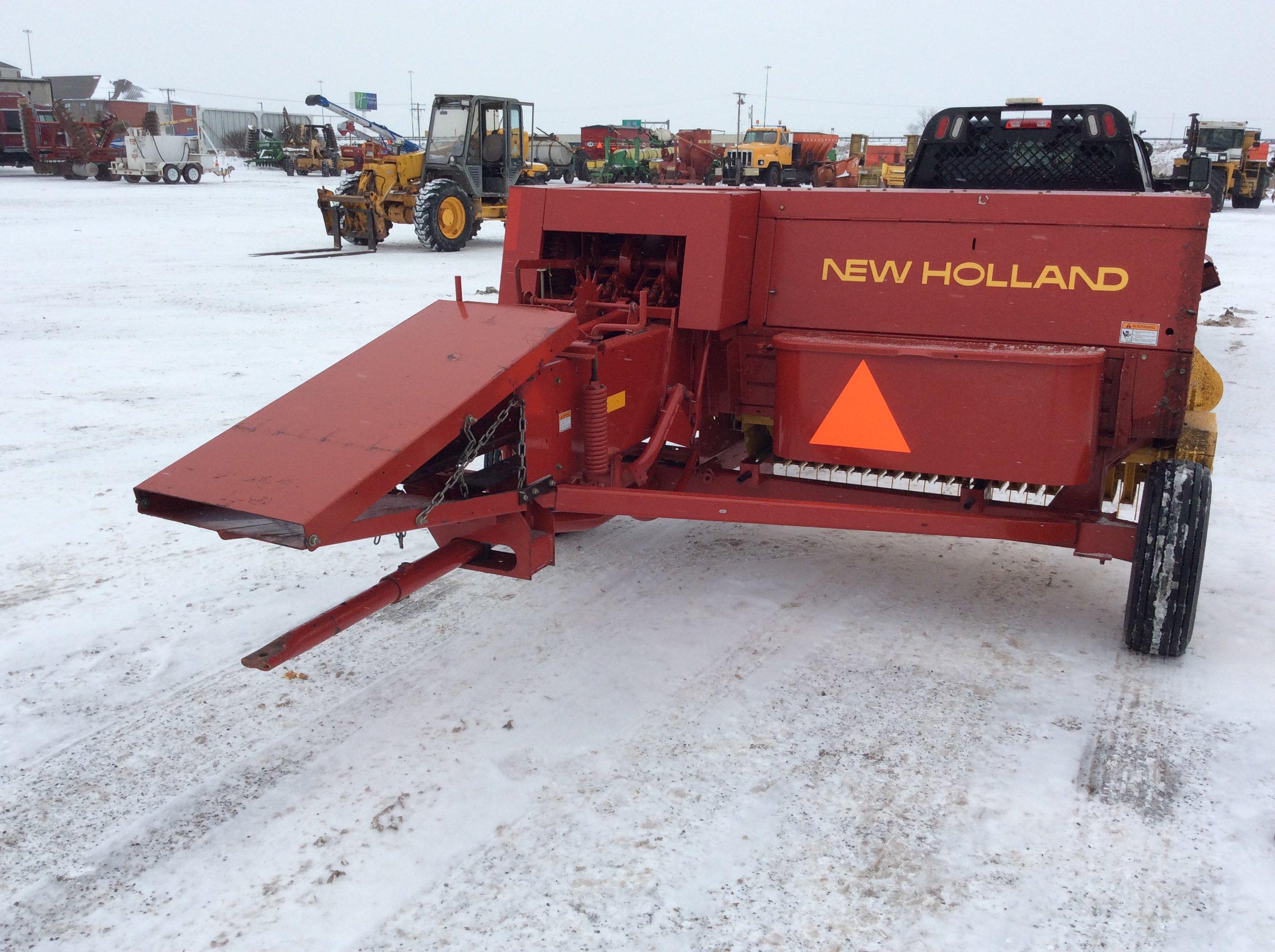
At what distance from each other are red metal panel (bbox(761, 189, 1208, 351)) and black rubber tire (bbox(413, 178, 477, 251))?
498 inches

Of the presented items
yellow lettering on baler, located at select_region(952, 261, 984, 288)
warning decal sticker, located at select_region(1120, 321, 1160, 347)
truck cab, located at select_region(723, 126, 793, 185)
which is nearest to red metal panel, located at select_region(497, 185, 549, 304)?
yellow lettering on baler, located at select_region(952, 261, 984, 288)

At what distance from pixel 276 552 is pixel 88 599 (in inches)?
31.2

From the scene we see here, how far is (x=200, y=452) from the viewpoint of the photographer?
296 cm

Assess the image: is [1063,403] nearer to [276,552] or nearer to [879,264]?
[879,264]

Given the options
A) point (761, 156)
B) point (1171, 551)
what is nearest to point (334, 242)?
point (1171, 551)

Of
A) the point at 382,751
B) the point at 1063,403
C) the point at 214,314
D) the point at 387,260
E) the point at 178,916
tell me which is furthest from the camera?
the point at 387,260

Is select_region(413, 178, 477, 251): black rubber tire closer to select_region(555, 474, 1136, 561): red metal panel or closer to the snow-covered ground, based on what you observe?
the snow-covered ground

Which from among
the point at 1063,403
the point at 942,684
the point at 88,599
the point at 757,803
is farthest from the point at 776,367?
the point at 88,599

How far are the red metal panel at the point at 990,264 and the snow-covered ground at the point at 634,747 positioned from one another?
3.77ft

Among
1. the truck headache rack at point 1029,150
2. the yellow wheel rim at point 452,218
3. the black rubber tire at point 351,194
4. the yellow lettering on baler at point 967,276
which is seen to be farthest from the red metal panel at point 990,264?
the black rubber tire at point 351,194

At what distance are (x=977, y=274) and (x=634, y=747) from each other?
206 cm

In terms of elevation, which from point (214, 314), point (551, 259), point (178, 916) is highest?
point (551, 259)

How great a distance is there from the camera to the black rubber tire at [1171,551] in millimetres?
3467

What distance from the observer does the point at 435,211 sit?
622 inches
